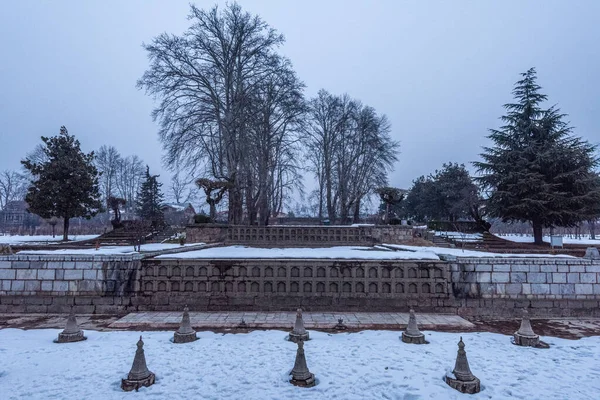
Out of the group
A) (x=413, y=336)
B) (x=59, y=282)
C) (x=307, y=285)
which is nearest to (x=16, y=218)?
(x=59, y=282)

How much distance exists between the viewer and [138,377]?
4625mm

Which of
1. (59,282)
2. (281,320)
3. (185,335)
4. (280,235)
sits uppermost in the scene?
(280,235)

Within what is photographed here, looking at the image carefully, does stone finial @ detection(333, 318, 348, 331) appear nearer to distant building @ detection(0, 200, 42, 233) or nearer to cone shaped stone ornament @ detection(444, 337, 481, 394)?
cone shaped stone ornament @ detection(444, 337, 481, 394)

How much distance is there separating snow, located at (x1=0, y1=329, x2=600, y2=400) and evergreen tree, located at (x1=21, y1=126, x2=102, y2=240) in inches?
812

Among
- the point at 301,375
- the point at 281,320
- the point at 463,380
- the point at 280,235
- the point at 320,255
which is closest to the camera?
the point at 463,380

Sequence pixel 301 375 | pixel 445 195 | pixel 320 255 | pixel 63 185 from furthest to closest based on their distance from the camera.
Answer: pixel 445 195 → pixel 63 185 → pixel 320 255 → pixel 301 375

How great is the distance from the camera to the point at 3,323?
7906 millimetres

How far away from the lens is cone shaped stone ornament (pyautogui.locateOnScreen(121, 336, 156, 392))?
15.0ft

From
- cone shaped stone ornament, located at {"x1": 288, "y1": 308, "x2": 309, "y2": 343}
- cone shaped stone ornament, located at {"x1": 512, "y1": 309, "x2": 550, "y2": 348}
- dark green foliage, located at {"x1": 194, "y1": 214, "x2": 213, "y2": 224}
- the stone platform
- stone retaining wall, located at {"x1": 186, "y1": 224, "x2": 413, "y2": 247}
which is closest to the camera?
cone shaped stone ornament, located at {"x1": 512, "y1": 309, "x2": 550, "y2": 348}

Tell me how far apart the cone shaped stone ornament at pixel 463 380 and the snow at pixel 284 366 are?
100 mm

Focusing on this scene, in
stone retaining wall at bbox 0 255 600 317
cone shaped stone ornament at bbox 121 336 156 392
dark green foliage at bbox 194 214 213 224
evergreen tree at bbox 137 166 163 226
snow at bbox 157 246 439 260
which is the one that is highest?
evergreen tree at bbox 137 166 163 226

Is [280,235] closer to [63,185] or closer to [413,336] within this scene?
[413,336]

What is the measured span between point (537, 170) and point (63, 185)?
106ft

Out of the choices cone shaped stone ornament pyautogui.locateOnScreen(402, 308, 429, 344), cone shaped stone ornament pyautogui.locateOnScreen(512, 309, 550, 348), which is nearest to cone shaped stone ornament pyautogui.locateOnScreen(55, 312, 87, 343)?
cone shaped stone ornament pyautogui.locateOnScreen(402, 308, 429, 344)
